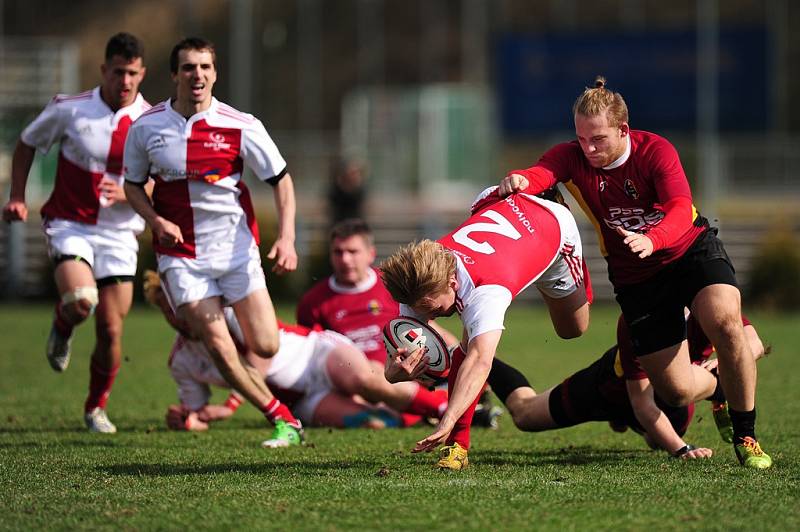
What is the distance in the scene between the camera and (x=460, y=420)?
587 cm

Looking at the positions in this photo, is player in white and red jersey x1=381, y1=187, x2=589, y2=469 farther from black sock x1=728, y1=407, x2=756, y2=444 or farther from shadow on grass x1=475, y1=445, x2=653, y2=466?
black sock x1=728, y1=407, x2=756, y2=444

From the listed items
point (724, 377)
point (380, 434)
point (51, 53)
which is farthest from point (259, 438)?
point (51, 53)

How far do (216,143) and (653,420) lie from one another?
2.87 meters

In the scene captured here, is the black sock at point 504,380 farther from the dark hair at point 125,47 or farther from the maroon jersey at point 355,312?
the dark hair at point 125,47

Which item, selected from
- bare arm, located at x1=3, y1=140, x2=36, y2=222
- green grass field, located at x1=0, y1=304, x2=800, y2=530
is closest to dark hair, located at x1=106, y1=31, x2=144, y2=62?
bare arm, located at x1=3, y1=140, x2=36, y2=222

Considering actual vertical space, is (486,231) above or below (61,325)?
above

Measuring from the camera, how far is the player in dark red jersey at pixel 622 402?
639 centimetres

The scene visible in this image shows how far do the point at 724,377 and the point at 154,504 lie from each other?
9.17ft

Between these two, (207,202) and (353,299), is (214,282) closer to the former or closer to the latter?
(207,202)

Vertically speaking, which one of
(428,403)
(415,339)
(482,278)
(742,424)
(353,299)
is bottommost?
(428,403)

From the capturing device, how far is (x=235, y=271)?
22.5 ft

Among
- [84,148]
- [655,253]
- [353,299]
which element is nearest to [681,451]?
[655,253]

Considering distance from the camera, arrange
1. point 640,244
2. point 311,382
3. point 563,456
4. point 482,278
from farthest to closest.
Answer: point 311,382
point 563,456
point 482,278
point 640,244

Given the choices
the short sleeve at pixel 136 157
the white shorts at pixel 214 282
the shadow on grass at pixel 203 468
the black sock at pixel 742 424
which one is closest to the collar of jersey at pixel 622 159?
the black sock at pixel 742 424
